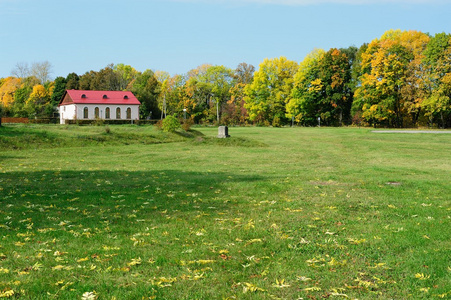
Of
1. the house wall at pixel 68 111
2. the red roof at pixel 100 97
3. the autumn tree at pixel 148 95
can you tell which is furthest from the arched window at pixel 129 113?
the house wall at pixel 68 111

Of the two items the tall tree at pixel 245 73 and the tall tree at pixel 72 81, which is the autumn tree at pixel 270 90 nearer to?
the tall tree at pixel 245 73

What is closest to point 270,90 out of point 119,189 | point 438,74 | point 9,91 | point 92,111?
point 438,74

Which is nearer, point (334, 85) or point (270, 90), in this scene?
point (334, 85)

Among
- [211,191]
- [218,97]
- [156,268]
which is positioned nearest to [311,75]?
[218,97]

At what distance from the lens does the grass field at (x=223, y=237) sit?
183 inches

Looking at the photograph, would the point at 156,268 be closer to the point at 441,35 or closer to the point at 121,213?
the point at 121,213

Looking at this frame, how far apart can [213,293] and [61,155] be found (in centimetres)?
2044

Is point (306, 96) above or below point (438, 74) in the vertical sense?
below

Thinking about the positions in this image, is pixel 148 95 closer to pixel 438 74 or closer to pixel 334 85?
pixel 334 85

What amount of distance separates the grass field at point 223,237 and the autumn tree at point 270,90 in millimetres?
60817

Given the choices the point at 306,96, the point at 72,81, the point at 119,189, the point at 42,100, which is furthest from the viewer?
the point at 72,81

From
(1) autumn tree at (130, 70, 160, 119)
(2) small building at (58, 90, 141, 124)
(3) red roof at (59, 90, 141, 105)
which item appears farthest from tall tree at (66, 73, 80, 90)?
(3) red roof at (59, 90, 141, 105)

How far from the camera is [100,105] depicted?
72.0 meters

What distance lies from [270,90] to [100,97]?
30.8 metres
